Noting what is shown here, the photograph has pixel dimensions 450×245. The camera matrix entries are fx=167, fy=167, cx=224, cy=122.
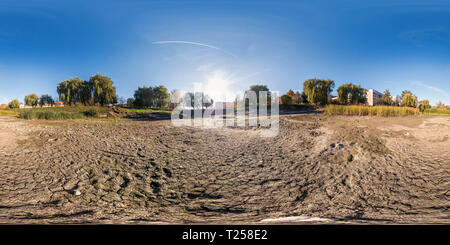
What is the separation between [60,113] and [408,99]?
9300mm

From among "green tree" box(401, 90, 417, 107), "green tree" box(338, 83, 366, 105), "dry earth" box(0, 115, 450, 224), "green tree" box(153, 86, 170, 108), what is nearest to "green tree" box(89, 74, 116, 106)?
"dry earth" box(0, 115, 450, 224)

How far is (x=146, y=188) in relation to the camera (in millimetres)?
2072

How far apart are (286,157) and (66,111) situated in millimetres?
5898

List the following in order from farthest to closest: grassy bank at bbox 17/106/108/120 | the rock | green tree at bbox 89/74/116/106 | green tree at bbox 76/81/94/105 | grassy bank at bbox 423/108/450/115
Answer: green tree at bbox 89/74/116/106, green tree at bbox 76/81/94/105, grassy bank at bbox 17/106/108/120, grassy bank at bbox 423/108/450/115, the rock

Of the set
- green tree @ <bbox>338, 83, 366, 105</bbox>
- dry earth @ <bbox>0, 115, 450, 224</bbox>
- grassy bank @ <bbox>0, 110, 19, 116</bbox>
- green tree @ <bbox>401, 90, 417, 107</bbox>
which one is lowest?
dry earth @ <bbox>0, 115, 450, 224</bbox>

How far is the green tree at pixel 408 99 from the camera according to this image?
435 cm

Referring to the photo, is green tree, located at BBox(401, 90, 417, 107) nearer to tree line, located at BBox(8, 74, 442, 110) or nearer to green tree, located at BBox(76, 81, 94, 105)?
tree line, located at BBox(8, 74, 442, 110)

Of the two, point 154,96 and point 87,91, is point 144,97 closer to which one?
point 154,96

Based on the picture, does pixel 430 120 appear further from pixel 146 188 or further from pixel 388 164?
pixel 146 188

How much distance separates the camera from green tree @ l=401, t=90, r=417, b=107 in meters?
4.35

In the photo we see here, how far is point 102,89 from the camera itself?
6309 millimetres

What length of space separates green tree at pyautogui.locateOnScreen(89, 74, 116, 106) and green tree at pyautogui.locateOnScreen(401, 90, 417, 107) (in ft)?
30.7

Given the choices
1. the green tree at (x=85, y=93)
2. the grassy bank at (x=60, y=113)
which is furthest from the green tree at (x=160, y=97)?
the grassy bank at (x=60, y=113)

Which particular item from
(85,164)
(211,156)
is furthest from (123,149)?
(211,156)
